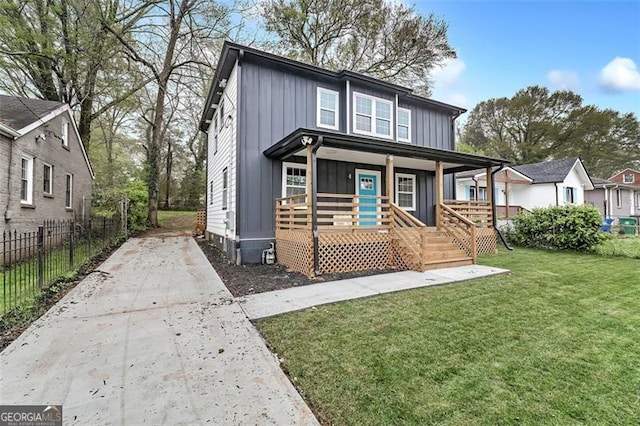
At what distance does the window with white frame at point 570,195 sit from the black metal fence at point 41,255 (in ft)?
91.7

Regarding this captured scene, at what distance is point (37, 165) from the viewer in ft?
31.1

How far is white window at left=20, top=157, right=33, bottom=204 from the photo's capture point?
8.84 meters

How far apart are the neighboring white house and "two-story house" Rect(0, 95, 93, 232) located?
22.0 metres

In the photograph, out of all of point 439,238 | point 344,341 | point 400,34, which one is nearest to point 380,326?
point 344,341

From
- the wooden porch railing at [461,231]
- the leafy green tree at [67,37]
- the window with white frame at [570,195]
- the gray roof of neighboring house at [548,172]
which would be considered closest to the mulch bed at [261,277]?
the wooden porch railing at [461,231]

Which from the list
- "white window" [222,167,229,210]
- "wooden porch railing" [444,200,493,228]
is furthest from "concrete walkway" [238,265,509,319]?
"white window" [222,167,229,210]

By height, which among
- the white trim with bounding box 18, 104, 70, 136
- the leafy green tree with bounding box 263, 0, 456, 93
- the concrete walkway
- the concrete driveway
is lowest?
the concrete driveway

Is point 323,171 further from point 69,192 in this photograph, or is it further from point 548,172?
point 548,172

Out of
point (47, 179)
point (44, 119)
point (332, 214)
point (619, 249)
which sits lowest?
point (619, 249)

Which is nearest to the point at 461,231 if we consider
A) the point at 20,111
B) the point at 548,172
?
the point at 20,111

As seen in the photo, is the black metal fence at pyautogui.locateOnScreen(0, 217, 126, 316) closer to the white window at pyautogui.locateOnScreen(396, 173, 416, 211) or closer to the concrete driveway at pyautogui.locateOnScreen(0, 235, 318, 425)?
the concrete driveway at pyautogui.locateOnScreen(0, 235, 318, 425)

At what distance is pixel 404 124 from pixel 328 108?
3533 millimetres

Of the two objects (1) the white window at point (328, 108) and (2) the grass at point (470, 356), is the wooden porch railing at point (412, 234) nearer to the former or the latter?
(2) the grass at point (470, 356)

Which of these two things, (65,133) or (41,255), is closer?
(41,255)
